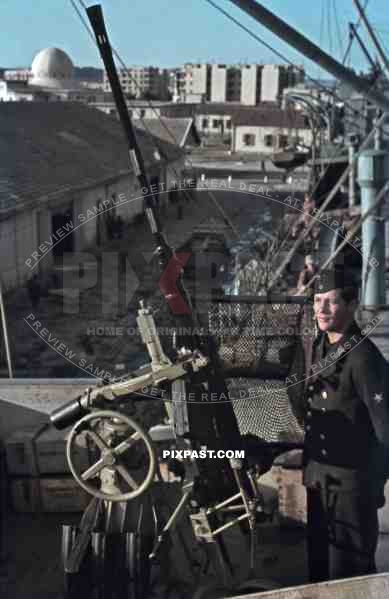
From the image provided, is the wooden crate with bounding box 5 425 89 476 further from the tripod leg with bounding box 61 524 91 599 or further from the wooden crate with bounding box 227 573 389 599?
the wooden crate with bounding box 227 573 389 599

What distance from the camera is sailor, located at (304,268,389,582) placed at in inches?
116

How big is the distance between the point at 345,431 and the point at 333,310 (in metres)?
0.46

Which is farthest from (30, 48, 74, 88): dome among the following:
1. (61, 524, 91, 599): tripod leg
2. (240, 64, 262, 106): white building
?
(61, 524, 91, 599): tripod leg

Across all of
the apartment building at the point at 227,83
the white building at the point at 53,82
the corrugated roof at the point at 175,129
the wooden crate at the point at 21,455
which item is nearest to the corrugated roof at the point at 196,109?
the white building at the point at 53,82

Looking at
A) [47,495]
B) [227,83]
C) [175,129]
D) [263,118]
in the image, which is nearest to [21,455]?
[47,495]

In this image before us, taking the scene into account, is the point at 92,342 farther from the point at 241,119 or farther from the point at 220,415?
the point at 241,119

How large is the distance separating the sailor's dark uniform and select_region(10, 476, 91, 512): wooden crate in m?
1.47

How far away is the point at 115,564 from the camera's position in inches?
127

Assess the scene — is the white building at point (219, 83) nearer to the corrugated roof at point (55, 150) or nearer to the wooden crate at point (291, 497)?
the corrugated roof at point (55, 150)

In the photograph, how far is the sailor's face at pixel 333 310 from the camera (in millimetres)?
2941

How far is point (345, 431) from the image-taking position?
3.03m

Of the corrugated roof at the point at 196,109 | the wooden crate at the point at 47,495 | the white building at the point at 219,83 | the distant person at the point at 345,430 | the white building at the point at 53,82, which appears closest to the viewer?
the distant person at the point at 345,430

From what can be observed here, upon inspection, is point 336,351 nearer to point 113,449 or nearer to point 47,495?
point 113,449

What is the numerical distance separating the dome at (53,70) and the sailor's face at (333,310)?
42818 millimetres
